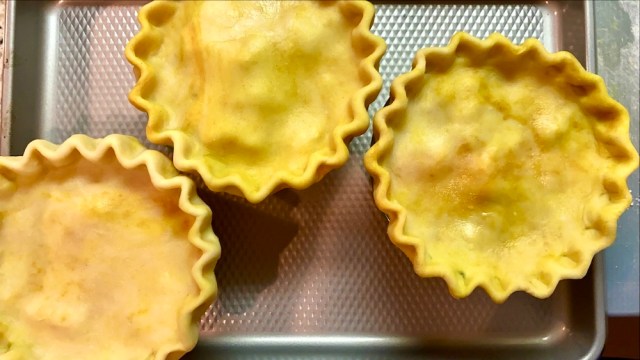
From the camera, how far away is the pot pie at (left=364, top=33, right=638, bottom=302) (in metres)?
1.10

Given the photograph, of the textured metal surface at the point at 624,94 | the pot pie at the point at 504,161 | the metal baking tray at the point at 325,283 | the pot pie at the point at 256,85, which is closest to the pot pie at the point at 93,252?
the pot pie at the point at 256,85

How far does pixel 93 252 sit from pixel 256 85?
421 mm

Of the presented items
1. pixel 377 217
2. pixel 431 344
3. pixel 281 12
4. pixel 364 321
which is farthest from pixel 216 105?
pixel 431 344

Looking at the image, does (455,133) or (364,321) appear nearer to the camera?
(455,133)

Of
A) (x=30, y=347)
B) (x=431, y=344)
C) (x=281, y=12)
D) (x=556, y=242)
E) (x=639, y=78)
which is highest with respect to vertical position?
(x=281, y=12)

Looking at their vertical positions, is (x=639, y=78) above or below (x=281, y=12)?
below

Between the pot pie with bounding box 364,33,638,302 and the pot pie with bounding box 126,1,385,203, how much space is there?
0.11m

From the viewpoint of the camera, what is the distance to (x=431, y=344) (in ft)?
4.21

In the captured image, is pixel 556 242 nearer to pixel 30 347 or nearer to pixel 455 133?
pixel 455 133

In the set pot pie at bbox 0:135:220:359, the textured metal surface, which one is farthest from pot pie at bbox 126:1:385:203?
the textured metal surface

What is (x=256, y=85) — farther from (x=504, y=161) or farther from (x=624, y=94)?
(x=624, y=94)

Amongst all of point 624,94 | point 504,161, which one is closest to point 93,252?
point 504,161

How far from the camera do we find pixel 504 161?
112 cm

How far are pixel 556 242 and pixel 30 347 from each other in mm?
973
